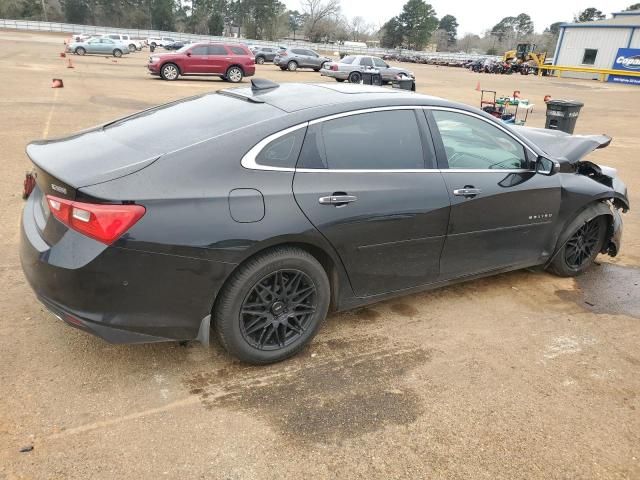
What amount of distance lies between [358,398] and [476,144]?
2147mm

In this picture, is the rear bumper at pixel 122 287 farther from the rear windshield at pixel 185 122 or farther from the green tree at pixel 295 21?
the green tree at pixel 295 21

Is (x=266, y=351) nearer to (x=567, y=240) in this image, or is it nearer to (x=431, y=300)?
(x=431, y=300)

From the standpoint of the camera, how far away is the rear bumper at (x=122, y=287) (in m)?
2.57

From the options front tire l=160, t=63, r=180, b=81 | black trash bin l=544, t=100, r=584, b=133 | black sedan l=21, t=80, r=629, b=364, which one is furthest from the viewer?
Result: front tire l=160, t=63, r=180, b=81

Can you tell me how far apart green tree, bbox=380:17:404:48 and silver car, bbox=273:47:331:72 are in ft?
233

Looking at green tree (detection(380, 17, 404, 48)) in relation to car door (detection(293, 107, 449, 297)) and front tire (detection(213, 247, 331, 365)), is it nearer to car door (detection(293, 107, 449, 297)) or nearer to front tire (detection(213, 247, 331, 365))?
car door (detection(293, 107, 449, 297))

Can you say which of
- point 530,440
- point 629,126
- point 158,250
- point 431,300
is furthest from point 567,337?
point 629,126

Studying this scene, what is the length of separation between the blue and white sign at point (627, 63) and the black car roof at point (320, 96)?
46.0 metres

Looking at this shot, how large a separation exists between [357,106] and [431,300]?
67.7 inches

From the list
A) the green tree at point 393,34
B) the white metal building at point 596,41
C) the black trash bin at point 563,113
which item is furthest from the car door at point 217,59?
the green tree at point 393,34

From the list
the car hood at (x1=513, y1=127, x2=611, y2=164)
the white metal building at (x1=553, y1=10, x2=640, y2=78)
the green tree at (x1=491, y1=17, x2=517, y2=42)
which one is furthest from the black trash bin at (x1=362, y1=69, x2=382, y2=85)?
the green tree at (x1=491, y1=17, x2=517, y2=42)

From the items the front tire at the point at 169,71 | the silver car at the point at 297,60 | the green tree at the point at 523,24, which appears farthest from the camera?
the green tree at the point at 523,24

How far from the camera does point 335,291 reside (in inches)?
132

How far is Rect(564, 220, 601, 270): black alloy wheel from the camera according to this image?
465cm
